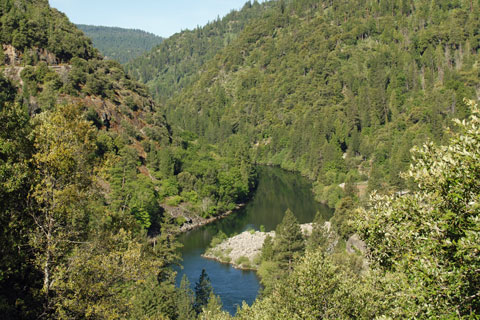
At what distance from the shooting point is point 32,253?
1161cm

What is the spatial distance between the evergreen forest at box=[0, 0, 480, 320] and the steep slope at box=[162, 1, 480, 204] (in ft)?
2.28

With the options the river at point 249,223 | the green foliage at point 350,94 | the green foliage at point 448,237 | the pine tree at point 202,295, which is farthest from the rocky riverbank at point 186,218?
the green foliage at point 448,237

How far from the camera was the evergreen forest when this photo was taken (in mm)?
9883

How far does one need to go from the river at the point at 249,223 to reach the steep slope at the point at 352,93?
582cm

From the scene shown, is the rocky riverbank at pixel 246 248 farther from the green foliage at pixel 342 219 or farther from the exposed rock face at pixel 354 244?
the green foliage at pixel 342 219

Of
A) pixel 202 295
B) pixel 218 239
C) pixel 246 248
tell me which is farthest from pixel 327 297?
pixel 218 239

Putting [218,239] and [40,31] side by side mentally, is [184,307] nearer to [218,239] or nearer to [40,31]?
[218,239]

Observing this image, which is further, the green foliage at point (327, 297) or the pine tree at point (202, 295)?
the pine tree at point (202, 295)

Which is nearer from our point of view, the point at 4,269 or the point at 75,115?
the point at 4,269

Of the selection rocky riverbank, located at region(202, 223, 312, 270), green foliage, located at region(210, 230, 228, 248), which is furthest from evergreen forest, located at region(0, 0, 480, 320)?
green foliage, located at region(210, 230, 228, 248)

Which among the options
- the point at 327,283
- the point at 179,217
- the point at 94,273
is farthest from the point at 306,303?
the point at 179,217

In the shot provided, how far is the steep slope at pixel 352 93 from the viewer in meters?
99.4

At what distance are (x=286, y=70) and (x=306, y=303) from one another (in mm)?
167422

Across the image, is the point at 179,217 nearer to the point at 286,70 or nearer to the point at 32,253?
the point at 32,253
